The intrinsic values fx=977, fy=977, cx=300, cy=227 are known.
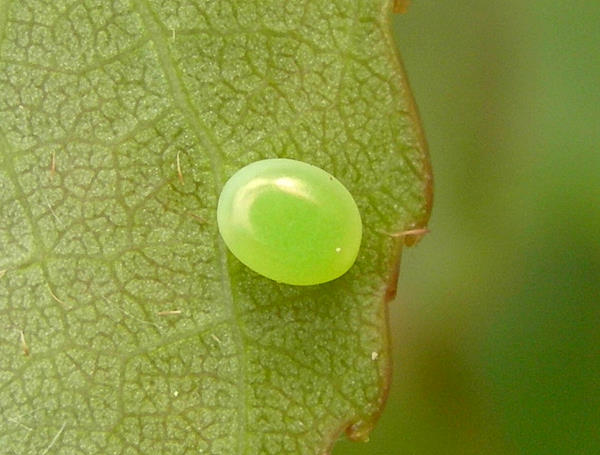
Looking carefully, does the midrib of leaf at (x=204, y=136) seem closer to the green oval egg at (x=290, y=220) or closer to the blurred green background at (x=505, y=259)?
the green oval egg at (x=290, y=220)

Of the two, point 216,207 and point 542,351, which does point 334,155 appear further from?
point 542,351

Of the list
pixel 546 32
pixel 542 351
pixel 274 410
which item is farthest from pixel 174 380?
pixel 546 32

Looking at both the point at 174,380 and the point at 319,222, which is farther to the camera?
→ the point at 174,380

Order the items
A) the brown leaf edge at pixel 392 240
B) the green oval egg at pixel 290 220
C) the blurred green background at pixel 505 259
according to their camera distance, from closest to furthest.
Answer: the green oval egg at pixel 290 220 < the brown leaf edge at pixel 392 240 < the blurred green background at pixel 505 259

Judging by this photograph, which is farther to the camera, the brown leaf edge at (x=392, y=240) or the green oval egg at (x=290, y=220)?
the brown leaf edge at (x=392, y=240)

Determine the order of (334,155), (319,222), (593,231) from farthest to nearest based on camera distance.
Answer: (593,231), (334,155), (319,222)

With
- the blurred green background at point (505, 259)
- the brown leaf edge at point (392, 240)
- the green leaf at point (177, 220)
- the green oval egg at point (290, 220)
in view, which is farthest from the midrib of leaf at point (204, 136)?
the blurred green background at point (505, 259)

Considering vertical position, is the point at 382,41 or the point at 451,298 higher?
the point at 382,41
